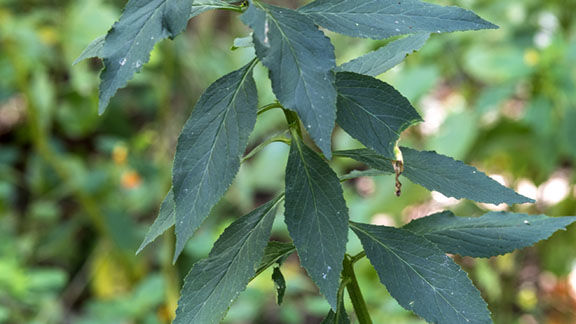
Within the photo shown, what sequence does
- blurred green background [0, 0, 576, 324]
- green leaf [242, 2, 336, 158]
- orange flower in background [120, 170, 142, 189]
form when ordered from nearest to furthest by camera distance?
green leaf [242, 2, 336, 158] → blurred green background [0, 0, 576, 324] → orange flower in background [120, 170, 142, 189]

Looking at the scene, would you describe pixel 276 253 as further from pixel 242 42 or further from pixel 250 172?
pixel 250 172

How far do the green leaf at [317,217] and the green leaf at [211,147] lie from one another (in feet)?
0.21

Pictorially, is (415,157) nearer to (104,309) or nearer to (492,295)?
(104,309)

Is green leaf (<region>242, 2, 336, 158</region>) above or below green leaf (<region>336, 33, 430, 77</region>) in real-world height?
above

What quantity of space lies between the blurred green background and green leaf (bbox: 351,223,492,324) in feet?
2.93

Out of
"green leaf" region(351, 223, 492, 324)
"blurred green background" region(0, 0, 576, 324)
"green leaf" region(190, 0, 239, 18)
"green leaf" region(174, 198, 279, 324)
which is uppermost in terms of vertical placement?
"green leaf" region(190, 0, 239, 18)

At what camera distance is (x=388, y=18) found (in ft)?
2.06

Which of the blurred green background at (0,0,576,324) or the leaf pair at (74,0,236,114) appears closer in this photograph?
the leaf pair at (74,0,236,114)

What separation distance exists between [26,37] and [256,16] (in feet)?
5.94

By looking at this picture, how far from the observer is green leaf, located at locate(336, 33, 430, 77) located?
74 cm

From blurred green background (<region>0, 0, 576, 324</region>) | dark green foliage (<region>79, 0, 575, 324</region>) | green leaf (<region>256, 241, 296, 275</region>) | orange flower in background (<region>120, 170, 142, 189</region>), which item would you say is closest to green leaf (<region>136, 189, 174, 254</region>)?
dark green foliage (<region>79, 0, 575, 324</region>)

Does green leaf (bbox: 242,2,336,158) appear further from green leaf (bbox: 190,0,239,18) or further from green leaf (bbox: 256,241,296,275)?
green leaf (bbox: 256,241,296,275)

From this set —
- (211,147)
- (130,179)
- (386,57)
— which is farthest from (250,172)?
(211,147)

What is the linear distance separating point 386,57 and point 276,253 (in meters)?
0.25
